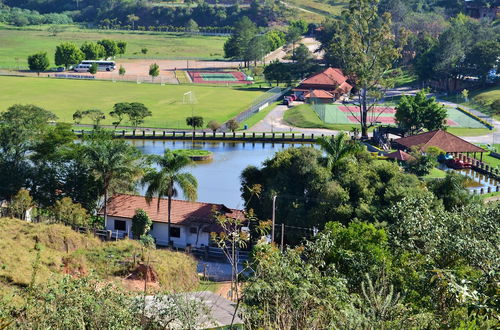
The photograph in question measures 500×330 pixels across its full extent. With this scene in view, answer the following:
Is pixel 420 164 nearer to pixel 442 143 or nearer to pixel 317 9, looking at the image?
pixel 442 143

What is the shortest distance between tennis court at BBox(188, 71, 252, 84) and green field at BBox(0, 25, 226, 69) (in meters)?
23.5

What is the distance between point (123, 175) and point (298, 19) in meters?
151

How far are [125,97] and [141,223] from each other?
5352 cm

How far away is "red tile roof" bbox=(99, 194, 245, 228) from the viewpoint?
33844mm

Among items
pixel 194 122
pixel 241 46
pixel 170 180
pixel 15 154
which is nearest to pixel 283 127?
pixel 194 122

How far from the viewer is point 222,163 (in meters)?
54.2

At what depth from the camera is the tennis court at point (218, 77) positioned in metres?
107

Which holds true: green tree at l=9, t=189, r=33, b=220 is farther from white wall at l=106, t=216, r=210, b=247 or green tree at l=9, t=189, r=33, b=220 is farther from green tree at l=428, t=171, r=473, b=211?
green tree at l=428, t=171, r=473, b=211

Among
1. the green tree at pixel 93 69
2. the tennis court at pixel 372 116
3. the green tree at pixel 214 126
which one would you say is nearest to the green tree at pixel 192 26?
the green tree at pixel 93 69

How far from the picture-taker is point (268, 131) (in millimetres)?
67500

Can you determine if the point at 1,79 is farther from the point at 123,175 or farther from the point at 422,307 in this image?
the point at 422,307

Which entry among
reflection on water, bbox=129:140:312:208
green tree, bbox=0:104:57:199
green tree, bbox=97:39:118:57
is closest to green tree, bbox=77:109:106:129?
reflection on water, bbox=129:140:312:208

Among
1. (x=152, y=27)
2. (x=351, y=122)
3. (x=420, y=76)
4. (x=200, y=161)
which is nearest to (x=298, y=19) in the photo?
(x=152, y=27)

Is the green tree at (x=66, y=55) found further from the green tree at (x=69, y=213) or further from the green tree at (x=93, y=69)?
the green tree at (x=69, y=213)
